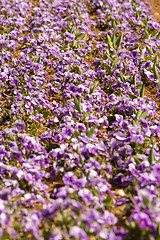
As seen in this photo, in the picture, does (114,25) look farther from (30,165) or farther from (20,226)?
(20,226)

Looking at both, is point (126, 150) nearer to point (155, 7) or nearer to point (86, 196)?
point (86, 196)

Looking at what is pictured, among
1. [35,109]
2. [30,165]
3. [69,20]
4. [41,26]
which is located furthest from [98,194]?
[69,20]

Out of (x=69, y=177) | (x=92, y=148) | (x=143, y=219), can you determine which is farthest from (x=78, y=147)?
(x=143, y=219)

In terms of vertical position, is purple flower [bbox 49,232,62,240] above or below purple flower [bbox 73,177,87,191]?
above

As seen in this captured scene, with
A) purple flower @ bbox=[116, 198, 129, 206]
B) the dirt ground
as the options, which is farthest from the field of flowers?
the dirt ground

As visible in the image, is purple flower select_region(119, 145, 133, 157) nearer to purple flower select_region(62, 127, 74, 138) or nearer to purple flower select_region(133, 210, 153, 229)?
purple flower select_region(62, 127, 74, 138)

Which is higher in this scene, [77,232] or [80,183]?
[77,232]

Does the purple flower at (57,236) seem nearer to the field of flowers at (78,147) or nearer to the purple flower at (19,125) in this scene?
the field of flowers at (78,147)

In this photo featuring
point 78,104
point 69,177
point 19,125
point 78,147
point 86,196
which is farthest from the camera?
point 78,104
